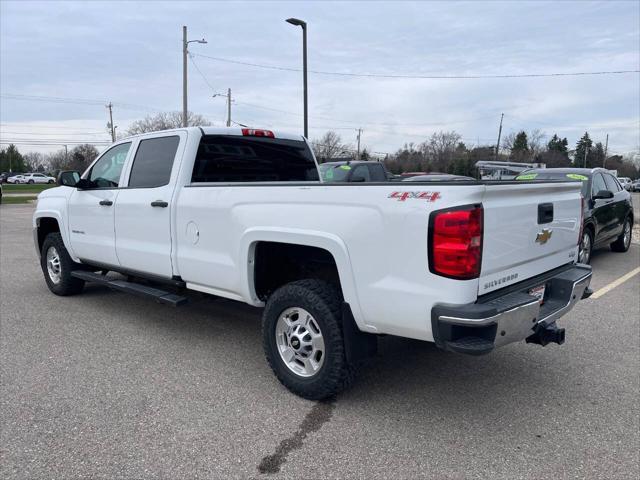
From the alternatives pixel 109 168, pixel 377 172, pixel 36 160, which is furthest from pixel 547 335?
pixel 36 160

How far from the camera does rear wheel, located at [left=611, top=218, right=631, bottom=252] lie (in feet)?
35.0

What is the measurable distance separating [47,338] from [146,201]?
1.65m

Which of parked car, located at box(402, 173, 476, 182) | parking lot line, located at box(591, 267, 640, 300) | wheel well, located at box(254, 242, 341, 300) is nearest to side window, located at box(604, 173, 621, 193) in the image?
parking lot line, located at box(591, 267, 640, 300)

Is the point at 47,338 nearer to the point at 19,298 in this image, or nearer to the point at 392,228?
the point at 19,298

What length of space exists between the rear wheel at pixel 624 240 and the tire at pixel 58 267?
9.93 metres

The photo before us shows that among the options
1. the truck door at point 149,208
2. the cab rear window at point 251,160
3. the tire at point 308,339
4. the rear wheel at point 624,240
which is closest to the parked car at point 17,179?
the rear wheel at point 624,240

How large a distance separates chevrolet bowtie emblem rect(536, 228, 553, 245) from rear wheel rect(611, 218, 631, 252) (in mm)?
8188

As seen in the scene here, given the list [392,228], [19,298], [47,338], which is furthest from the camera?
[19,298]

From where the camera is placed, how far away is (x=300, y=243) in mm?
3594

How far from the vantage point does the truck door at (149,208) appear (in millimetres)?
4723

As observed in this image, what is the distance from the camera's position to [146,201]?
4898mm

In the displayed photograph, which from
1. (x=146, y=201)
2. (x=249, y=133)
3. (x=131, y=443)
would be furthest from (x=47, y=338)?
(x=249, y=133)

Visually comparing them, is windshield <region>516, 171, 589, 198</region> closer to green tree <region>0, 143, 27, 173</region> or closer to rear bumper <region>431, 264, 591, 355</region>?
rear bumper <region>431, 264, 591, 355</region>

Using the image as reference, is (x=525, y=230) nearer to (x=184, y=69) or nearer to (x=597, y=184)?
(x=597, y=184)
